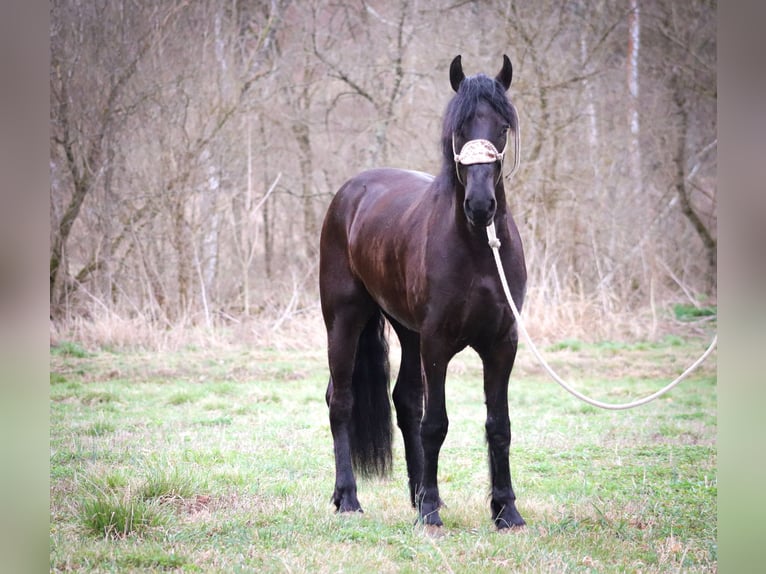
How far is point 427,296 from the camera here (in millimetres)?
3566

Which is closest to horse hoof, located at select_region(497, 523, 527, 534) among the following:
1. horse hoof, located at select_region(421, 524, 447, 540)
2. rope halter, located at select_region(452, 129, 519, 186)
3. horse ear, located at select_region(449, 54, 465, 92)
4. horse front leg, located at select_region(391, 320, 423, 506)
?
horse hoof, located at select_region(421, 524, 447, 540)

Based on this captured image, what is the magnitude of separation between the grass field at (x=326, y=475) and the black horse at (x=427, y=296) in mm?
329

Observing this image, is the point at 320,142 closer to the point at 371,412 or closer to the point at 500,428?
the point at 371,412

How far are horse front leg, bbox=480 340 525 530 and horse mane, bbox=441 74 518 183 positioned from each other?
0.97 meters

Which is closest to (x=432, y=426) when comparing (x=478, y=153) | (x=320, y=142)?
(x=478, y=153)

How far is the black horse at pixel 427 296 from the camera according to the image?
3.38 m

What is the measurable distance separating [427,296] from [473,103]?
86 cm

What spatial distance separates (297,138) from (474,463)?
7831 millimetres

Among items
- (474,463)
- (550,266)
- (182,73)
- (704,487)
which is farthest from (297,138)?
(704,487)

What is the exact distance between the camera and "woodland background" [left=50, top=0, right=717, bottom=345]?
33.9 feet

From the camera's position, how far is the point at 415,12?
467 inches

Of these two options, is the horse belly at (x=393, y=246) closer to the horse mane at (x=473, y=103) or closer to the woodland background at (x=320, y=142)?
the horse mane at (x=473, y=103)

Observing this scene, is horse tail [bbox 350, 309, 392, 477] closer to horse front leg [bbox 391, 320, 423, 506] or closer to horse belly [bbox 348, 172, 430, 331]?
horse front leg [bbox 391, 320, 423, 506]
